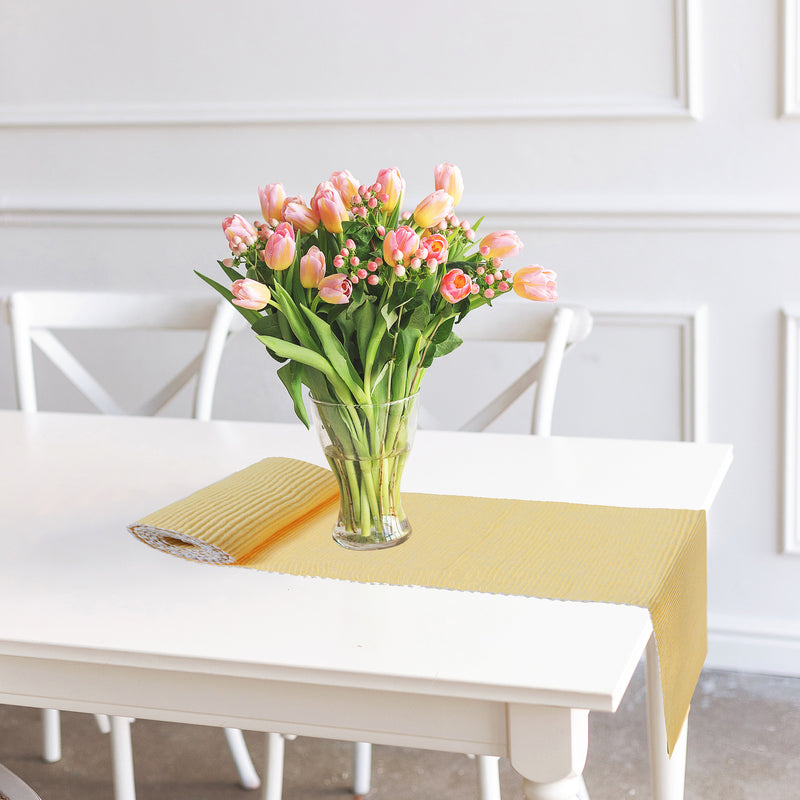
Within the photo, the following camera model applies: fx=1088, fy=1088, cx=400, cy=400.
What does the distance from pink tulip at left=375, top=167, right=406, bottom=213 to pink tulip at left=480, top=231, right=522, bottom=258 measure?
90 mm

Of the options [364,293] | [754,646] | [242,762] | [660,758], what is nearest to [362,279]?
[364,293]

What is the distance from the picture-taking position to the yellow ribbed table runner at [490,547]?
1003 mm

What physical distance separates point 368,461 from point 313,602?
0.16 metres

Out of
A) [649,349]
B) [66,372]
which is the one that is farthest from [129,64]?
[649,349]

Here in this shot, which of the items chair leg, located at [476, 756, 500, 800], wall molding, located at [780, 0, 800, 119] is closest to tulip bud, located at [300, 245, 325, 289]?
chair leg, located at [476, 756, 500, 800]

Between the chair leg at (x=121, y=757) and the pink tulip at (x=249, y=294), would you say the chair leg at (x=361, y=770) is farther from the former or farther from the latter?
the pink tulip at (x=249, y=294)

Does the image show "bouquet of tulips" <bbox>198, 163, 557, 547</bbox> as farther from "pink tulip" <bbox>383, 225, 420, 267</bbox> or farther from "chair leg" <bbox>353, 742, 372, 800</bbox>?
"chair leg" <bbox>353, 742, 372, 800</bbox>

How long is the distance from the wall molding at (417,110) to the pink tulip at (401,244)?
1440mm

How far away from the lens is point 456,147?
235cm

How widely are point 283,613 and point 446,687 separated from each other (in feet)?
0.64

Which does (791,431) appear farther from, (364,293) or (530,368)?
(364,293)

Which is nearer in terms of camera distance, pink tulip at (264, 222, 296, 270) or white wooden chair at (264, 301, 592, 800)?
pink tulip at (264, 222, 296, 270)

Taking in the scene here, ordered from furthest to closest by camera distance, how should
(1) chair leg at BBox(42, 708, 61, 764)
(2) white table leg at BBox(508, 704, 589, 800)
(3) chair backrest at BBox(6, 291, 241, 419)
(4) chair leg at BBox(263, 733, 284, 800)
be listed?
(1) chair leg at BBox(42, 708, 61, 764)
(3) chair backrest at BBox(6, 291, 241, 419)
(4) chair leg at BBox(263, 733, 284, 800)
(2) white table leg at BBox(508, 704, 589, 800)

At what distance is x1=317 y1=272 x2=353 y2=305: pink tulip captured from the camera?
3.12 feet
